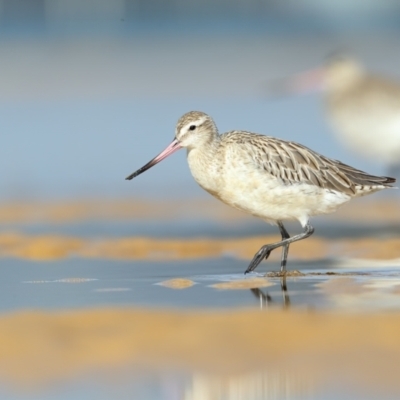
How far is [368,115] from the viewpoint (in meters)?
14.0

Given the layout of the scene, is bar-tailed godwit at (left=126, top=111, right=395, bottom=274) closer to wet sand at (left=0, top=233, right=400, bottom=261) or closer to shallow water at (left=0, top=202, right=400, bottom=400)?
shallow water at (left=0, top=202, right=400, bottom=400)

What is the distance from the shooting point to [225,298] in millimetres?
7934

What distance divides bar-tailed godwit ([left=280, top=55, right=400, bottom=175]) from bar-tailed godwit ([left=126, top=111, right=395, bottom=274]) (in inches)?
157

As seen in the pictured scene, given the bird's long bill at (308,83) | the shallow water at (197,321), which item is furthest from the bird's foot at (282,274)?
the bird's long bill at (308,83)

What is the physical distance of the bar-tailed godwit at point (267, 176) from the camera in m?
9.22

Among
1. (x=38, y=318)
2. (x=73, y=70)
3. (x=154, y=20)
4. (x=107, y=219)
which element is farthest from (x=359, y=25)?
(x=38, y=318)

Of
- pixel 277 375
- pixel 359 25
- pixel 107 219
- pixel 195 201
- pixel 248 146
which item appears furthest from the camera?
pixel 359 25

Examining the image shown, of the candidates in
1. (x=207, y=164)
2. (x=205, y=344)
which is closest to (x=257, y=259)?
(x=207, y=164)

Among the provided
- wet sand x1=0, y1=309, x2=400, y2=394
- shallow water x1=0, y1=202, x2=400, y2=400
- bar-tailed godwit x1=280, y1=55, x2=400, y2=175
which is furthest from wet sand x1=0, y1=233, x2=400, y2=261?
bar-tailed godwit x1=280, y1=55, x2=400, y2=175

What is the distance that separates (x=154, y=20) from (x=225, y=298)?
21.7 metres

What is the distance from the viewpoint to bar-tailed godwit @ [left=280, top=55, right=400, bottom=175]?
13844 millimetres

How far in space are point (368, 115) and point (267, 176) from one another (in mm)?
4939

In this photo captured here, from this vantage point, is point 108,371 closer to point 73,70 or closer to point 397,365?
point 397,365

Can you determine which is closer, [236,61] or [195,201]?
[195,201]
